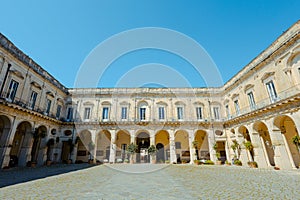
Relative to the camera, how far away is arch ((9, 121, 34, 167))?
46.2 feet

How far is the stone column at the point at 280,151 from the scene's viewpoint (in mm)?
11625

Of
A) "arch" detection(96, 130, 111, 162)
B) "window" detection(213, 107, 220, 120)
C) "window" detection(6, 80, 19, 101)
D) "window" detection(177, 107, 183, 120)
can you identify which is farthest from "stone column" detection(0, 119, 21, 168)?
"window" detection(213, 107, 220, 120)

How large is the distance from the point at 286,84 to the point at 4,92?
21.4 metres

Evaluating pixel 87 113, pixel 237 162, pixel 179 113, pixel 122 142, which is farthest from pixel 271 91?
pixel 87 113

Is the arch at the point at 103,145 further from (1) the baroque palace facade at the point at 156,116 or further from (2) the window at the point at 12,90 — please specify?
(2) the window at the point at 12,90

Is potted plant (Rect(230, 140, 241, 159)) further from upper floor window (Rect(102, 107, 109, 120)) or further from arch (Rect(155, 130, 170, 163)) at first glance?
upper floor window (Rect(102, 107, 109, 120))

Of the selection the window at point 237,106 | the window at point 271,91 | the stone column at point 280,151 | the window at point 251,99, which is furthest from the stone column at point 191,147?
the window at point 271,91

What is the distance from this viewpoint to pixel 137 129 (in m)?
19.6

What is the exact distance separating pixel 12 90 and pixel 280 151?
2160cm

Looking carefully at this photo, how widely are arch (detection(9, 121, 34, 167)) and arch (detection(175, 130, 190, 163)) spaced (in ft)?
50.3

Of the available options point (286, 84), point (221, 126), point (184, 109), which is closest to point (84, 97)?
point (184, 109)

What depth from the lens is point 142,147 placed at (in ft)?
68.7

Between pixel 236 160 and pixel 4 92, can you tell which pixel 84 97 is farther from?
pixel 236 160

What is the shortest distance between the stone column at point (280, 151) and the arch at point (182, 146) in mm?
9180
